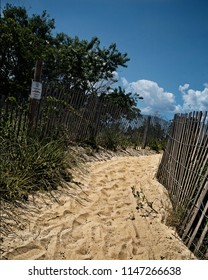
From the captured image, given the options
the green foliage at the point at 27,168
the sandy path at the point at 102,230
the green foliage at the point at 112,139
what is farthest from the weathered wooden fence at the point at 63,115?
the sandy path at the point at 102,230

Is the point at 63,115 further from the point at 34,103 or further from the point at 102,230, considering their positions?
the point at 102,230

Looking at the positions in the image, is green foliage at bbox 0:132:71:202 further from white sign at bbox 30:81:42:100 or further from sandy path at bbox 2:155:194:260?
white sign at bbox 30:81:42:100

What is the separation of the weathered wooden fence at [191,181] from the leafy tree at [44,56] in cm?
1071

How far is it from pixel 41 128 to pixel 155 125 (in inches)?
359

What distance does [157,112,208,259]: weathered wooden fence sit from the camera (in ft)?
11.2

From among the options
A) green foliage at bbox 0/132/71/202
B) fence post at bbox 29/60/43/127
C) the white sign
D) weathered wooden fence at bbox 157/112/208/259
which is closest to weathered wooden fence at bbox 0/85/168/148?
fence post at bbox 29/60/43/127

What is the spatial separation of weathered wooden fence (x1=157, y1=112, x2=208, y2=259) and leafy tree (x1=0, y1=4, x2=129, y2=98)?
35.1 ft

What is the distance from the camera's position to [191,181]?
155 inches

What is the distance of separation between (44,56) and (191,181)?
1663cm

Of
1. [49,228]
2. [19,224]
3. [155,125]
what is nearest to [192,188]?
[49,228]

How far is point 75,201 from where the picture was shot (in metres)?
4.20

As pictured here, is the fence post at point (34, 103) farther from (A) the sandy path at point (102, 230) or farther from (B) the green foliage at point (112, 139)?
(B) the green foliage at point (112, 139)

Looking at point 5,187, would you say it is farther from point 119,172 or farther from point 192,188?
point 119,172

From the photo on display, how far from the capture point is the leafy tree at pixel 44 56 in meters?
17.7
